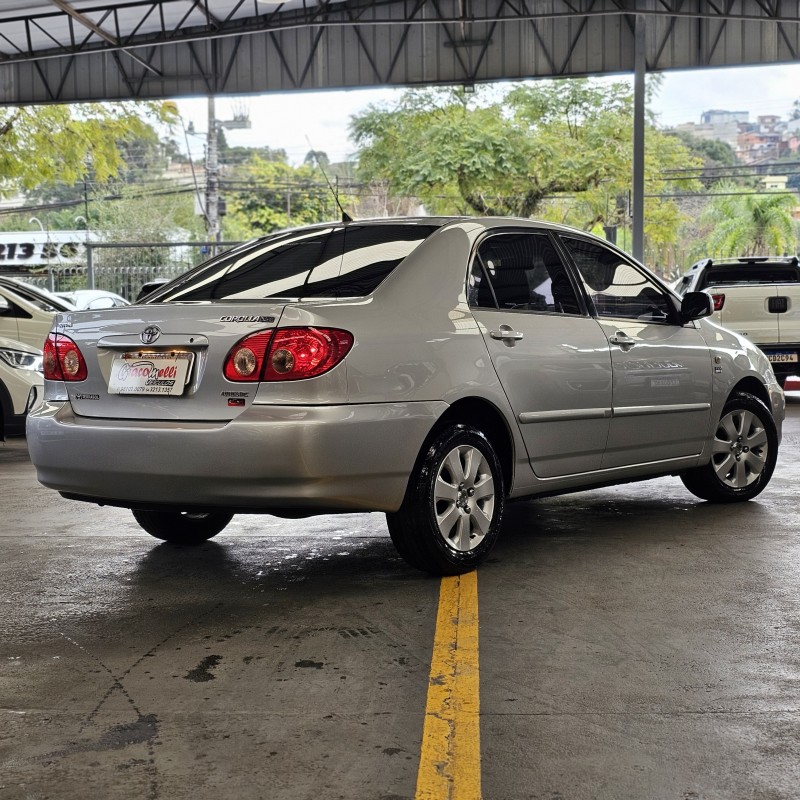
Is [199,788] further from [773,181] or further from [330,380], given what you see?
[773,181]

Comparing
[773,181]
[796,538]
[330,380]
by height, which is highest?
[773,181]

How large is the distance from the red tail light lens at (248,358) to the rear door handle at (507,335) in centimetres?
120

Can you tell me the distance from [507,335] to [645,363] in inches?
49.6

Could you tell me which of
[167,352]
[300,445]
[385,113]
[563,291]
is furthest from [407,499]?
[385,113]

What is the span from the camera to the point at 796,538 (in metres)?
6.41

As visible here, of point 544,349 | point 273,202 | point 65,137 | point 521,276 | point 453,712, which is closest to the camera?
point 453,712

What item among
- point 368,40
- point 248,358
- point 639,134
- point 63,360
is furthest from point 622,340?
point 368,40

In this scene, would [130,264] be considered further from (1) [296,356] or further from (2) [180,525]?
(1) [296,356]

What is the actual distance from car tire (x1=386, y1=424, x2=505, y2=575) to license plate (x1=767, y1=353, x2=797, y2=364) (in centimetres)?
1112

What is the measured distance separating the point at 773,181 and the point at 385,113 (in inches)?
1333

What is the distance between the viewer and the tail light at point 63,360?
5.40m

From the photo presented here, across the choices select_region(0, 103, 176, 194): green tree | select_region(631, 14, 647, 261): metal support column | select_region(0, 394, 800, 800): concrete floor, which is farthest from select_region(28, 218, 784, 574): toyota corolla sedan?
select_region(0, 103, 176, 194): green tree

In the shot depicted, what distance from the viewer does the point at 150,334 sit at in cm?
514

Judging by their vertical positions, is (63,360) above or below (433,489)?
above
